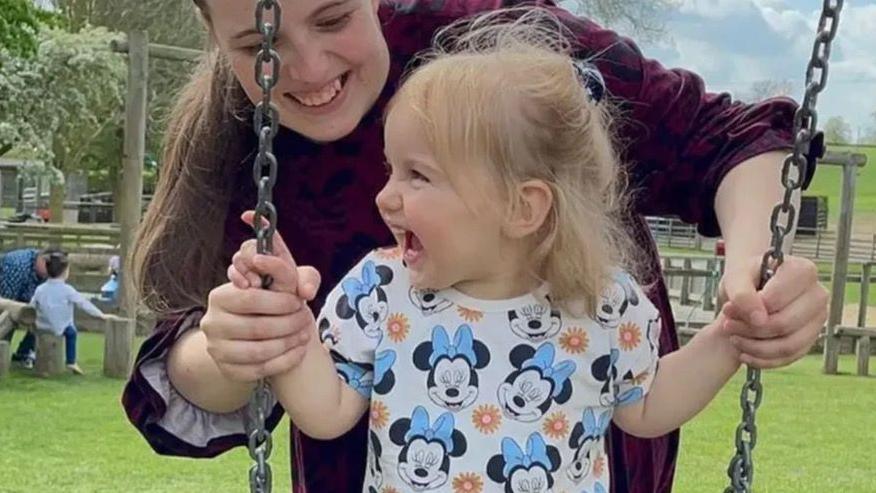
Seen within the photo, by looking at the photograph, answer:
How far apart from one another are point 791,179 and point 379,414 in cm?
41

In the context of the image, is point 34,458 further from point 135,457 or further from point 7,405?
point 7,405

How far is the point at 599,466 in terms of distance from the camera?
1.12 meters

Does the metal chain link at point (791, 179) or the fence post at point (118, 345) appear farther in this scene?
the fence post at point (118, 345)

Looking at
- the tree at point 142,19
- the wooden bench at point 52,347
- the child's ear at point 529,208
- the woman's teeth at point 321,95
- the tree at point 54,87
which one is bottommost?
the wooden bench at point 52,347

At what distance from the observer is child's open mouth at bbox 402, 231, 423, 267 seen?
1051 mm

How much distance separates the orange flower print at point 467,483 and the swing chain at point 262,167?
0.52ft

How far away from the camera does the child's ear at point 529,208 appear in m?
1.04

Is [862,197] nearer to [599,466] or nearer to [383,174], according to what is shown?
[383,174]

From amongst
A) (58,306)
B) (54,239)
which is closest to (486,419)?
(58,306)

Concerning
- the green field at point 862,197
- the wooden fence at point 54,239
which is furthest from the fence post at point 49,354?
the green field at point 862,197

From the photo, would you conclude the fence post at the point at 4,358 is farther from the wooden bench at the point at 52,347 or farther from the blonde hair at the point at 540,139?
the blonde hair at the point at 540,139

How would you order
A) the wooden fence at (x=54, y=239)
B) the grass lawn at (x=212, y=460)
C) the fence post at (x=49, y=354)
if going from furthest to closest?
the wooden fence at (x=54, y=239) → the fence post at (x=49, y=354) → the grass lawn at (x=212, y=460)

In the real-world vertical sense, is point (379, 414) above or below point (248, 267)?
below

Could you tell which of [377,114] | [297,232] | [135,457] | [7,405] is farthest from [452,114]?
[7,405]
